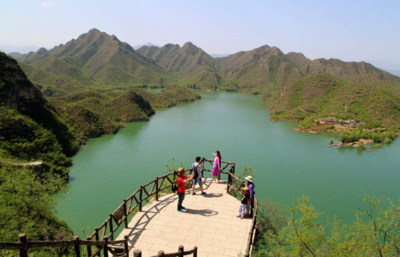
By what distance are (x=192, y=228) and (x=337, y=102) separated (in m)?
76.8

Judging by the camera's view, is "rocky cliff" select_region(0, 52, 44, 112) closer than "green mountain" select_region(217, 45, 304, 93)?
Yes

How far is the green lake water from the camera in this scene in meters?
24.3

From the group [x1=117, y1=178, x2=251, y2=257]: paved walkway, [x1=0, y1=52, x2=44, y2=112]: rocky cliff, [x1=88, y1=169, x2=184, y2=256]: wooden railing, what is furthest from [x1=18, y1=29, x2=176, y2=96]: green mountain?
[x1=117, y1=178, x2=251, y2=257]: paved walkway

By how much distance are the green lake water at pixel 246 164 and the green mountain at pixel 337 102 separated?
14601 millimetres

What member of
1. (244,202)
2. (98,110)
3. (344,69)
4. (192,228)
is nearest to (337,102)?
(98,110)

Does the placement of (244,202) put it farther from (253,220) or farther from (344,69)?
(344,69)

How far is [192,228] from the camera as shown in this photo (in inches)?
389

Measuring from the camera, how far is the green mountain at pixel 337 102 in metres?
61.7

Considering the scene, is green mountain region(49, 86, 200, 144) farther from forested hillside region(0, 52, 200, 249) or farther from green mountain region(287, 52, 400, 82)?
green mountain region(287, 52, 400, 82)

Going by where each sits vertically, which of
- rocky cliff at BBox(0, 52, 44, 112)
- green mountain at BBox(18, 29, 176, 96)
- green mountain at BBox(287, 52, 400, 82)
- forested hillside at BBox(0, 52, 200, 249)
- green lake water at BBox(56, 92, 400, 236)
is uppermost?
green mountain at BBox(287, 52, 400, 82)

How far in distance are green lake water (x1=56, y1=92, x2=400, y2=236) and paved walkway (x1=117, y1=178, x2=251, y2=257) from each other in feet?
39.1

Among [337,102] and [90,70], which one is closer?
[337,102]

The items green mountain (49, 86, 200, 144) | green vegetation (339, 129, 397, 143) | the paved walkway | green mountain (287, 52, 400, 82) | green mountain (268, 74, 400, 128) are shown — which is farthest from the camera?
green mountain (287, 52, 400, 82)

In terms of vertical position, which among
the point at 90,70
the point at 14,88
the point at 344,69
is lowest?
the point at 14,88
